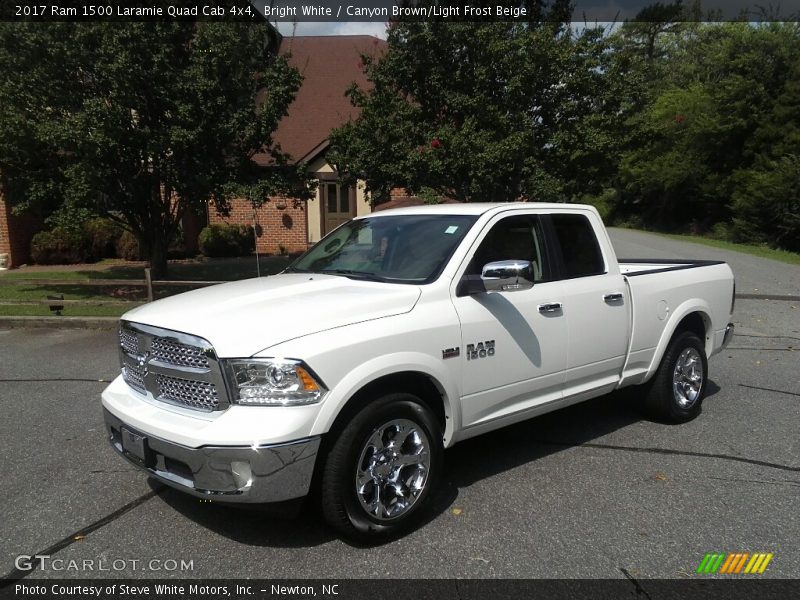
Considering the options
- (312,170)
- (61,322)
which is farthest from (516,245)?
(312,170)

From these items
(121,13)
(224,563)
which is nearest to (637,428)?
(224,563)

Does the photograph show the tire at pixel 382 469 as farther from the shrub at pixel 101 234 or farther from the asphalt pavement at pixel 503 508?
the shrub at pixel 101 234

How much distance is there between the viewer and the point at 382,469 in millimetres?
3357

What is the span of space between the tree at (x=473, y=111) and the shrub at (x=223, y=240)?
304 inches

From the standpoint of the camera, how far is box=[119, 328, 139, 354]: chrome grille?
358 cm

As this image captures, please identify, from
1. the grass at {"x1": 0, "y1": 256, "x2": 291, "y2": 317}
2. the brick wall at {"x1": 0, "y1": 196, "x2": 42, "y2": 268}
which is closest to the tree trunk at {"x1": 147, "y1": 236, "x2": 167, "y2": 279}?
the grass at {"x1": 0, "y1": 256, "x2": 291, "y2": 317}

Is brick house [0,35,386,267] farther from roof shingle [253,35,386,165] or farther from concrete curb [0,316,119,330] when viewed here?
concrete curb [0,316,119,330]

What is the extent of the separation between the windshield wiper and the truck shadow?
1415mm

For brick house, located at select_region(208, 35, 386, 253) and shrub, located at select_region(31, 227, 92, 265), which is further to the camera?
brick house, located at select_region(208, 35, 386, 253)

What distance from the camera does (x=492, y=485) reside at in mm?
4078

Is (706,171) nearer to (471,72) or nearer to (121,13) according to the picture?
(471,72)

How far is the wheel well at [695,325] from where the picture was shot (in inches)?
211

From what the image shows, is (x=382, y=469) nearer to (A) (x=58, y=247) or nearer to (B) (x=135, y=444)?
(B) (x=135, y=444)

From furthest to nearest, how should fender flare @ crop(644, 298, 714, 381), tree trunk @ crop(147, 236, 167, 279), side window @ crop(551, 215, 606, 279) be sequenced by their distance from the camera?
tree trunk @ crop(147, 236, 167, 279)
fender flare @ crop(644, 298, 714, 381)
side window @ crop(551, 215, 606, 279)
